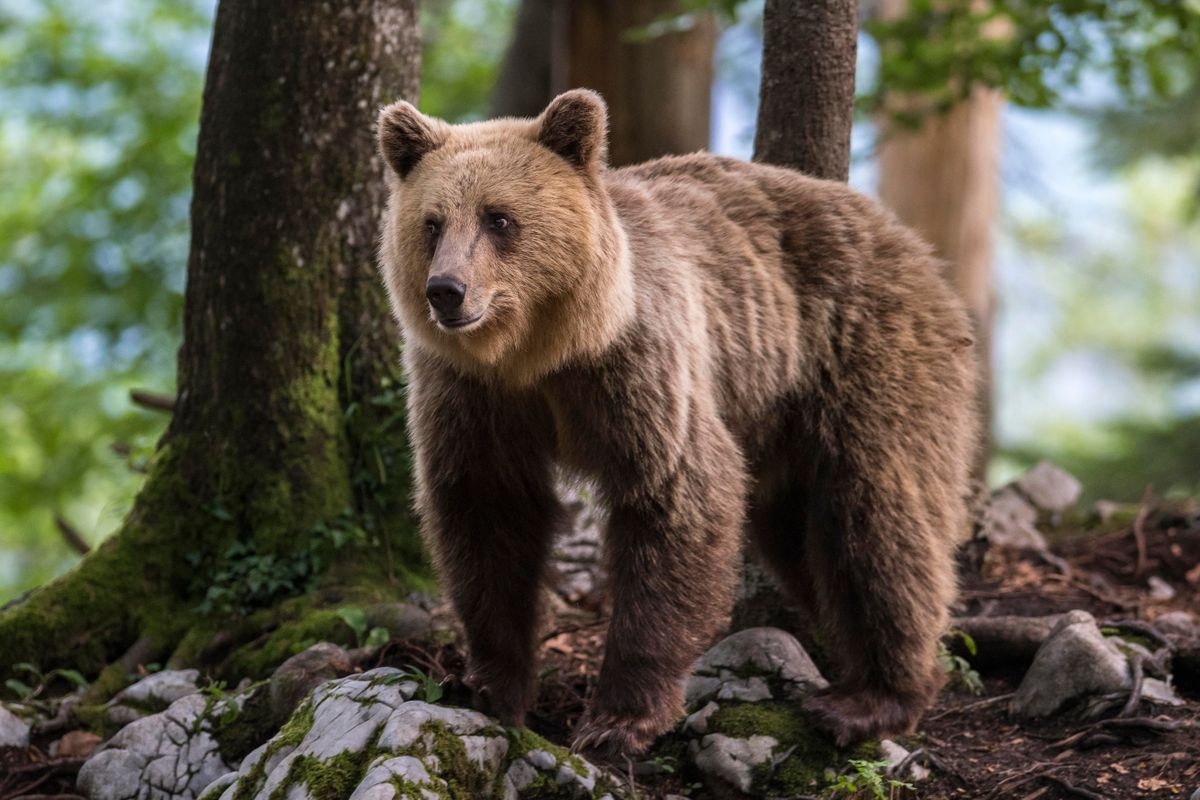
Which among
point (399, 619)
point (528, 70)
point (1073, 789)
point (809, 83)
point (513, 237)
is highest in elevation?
point (528, 70)

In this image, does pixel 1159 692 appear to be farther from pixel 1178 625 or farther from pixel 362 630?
pixel 362 630

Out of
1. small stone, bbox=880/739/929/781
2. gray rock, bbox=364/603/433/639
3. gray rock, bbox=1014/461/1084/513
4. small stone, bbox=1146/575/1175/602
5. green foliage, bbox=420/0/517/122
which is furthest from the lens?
green foliage, bbox=420/0/517/122

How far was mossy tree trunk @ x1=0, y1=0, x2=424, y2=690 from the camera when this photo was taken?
6.11 m

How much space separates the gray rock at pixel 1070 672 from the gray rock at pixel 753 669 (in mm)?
977

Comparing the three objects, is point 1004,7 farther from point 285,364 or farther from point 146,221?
point 146,221

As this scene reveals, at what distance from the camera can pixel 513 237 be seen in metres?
4.43

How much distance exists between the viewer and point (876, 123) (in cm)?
1461

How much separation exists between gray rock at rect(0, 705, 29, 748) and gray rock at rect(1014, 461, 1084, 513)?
266 inches

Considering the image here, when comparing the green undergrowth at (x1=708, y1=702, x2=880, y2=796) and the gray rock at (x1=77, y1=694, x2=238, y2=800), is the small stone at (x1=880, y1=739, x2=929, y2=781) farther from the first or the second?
the gray rock at (x1=77, y1=694, x2=238, y2=800)

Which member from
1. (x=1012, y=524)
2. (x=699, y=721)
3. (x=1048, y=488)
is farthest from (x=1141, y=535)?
(x=699, y=721)

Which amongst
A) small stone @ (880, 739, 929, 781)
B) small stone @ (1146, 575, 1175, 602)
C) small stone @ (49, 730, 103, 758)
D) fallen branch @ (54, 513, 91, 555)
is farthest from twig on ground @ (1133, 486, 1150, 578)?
fallen branch @ (54, 513, 91, 555)

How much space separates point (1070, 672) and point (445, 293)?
10.9 feet

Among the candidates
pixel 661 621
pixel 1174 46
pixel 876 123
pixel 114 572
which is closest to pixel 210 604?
pixel 114 572

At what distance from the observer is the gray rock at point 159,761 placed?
4.88 metres
